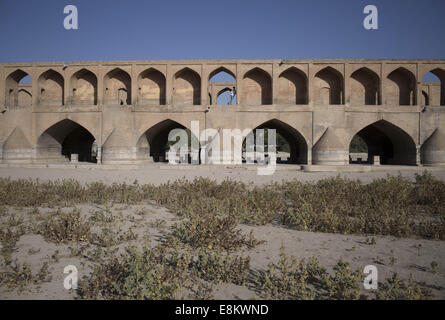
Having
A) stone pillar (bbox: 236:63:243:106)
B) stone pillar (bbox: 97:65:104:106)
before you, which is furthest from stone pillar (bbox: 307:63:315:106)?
stone pillar (bbox: 97:65:104:106)

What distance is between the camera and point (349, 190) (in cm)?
678

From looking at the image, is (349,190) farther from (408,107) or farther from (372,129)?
(372,129)

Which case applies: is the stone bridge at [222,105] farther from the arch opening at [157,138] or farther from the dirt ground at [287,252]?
the dirt ground at [287,252]

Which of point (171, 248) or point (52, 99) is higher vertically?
point (52, 99)

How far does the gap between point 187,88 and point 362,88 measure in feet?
37.3

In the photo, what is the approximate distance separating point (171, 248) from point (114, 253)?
0.68m

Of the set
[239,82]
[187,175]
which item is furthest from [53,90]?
[187,175]

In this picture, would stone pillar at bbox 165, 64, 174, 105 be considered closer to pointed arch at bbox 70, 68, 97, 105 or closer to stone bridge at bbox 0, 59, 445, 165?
stone bridge at bbox 0, 59, 445, 165

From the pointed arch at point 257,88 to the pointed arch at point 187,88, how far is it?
309 cm

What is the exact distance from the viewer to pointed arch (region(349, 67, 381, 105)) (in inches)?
698

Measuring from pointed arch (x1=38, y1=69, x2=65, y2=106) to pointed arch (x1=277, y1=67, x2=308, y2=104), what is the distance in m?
14.5

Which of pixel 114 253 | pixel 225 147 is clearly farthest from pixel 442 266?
pixel 225 147

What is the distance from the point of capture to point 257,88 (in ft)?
59.3

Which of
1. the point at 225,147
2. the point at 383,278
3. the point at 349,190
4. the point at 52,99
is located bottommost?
the point at 383,278
